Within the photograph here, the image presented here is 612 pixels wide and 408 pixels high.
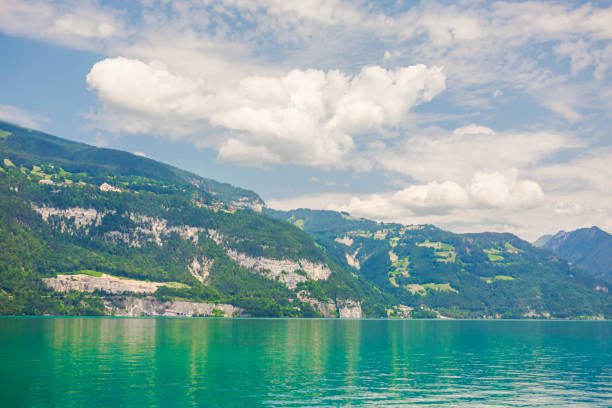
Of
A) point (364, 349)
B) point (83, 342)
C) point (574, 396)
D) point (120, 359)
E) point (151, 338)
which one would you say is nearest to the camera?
point (574, 396)

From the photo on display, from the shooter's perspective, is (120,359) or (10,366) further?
(120,359)

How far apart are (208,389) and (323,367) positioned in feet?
101

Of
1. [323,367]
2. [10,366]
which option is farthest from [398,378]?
[10,366]

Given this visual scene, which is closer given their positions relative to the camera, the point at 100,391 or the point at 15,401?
the point at 15,401

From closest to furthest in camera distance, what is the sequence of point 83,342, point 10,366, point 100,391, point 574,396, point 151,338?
point 100,391 < point 574,396 < point 10,366 < point 83,342 < point 151,338

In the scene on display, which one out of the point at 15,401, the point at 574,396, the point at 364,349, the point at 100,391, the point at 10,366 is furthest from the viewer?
the point at 364,349

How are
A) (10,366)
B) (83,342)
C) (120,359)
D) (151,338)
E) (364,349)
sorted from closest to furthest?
(10,366), (120,359), (83,342), (364,349), (151,338)

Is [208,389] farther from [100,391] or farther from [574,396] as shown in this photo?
[574,396]

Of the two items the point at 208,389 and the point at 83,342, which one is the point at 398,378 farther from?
the point at 83,342

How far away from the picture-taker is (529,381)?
8612cm

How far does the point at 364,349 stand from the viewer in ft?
442

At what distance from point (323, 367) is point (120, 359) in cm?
3741

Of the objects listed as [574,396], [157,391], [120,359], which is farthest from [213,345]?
[574,396]

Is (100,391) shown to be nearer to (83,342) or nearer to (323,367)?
(323,367)
